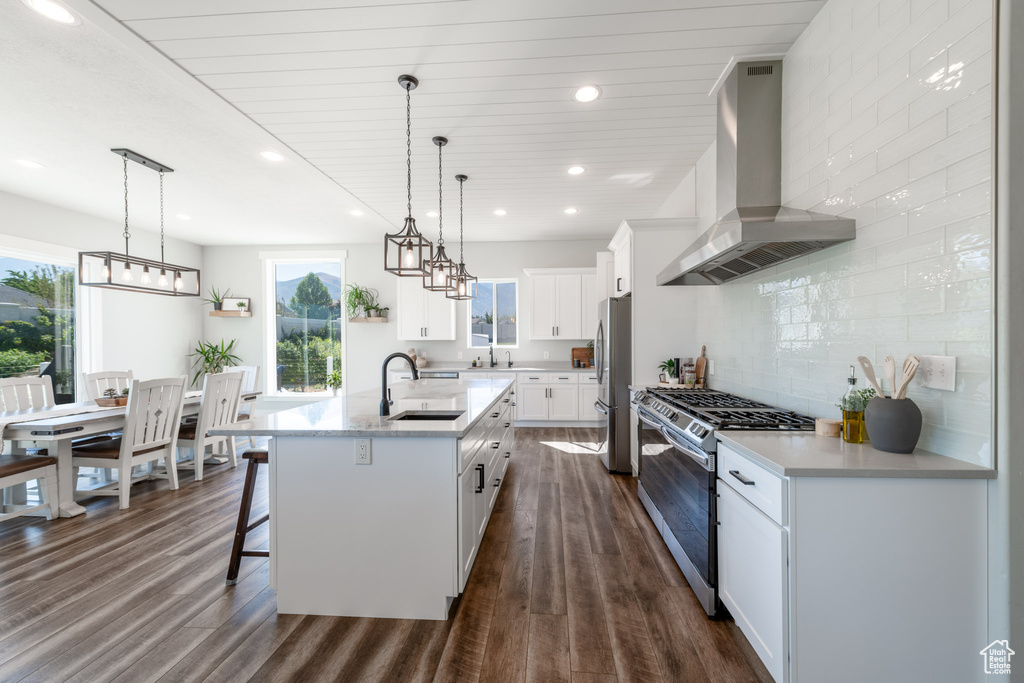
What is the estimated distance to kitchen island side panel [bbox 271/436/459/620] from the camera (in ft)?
6.47

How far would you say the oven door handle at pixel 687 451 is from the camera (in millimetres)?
1994

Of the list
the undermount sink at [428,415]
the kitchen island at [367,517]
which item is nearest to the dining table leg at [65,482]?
the kitchen island at [367,517]

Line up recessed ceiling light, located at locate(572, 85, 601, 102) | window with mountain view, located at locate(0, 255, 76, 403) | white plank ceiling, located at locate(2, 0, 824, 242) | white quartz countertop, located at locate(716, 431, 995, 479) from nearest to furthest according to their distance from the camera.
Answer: white quartz countertop, located at locate(716, 431, 995, 479)
white plank ceiling, located at locate(2, 0, 824, 242)
recessed ceiling light, located at locate(572, 85, 601, 102)
window with mountain view, located at locate(0, 255, 76, 403)

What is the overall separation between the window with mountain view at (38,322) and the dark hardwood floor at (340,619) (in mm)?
2588

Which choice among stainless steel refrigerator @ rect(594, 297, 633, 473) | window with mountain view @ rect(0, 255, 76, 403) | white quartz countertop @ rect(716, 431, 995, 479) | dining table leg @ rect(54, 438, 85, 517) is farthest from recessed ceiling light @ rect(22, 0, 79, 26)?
window with mountain view @ rect(0, 255, 76, 403)

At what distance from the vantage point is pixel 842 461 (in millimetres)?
1442

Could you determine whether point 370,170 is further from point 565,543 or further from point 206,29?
point 565,543

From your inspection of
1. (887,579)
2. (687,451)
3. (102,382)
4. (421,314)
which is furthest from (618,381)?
(102,382)

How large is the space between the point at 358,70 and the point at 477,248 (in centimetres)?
440

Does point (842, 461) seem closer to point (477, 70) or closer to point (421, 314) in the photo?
point (477, 70)

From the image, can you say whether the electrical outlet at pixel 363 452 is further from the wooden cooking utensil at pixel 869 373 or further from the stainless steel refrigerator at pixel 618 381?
the stainless steel refrigerator at pixel 618 381

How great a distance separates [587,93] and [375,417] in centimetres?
229

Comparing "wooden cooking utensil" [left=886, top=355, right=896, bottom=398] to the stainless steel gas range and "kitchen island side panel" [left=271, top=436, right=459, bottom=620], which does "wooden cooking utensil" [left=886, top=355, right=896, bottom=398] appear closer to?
the stainless steel gas range

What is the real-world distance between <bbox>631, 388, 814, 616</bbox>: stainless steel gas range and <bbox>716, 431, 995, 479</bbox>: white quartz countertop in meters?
0.25
